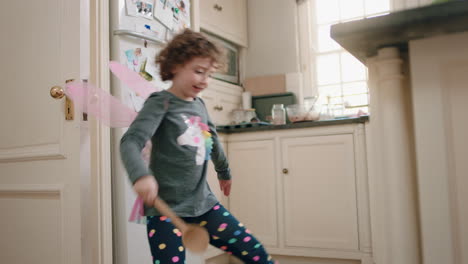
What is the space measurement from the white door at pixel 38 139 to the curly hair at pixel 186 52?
57 centimetres

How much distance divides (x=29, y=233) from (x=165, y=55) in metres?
1.04

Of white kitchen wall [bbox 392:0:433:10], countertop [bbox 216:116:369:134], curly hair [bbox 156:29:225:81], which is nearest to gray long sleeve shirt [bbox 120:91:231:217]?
curly hair [bbox 156:29:225:81]

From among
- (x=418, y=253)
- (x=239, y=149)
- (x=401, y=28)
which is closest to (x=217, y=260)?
(x=239, y=149)

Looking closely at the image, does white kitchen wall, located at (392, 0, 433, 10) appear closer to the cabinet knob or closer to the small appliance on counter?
the small appliance on counter

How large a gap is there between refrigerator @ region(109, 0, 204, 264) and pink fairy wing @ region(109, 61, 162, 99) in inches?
8.2

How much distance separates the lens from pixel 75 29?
1757 millimetres

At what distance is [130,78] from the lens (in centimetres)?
170

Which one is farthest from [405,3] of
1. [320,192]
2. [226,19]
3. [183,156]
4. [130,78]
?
[183,156]

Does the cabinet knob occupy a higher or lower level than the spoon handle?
higher

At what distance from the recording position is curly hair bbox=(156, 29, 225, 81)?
1276mm

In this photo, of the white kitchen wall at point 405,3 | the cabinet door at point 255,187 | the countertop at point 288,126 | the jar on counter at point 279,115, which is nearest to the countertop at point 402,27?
the countertop at point 288,126

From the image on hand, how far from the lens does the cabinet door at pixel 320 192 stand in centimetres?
264

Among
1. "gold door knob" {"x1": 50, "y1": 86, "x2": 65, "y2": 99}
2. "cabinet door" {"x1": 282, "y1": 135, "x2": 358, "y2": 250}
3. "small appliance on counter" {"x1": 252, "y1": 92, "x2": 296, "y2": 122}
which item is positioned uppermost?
"small appliance on counter" {"x1": 252, "y1": 92, "x2": 296, "y2": 122}

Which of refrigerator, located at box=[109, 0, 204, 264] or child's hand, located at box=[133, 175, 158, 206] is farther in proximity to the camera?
refrigerator, located at box=[109, 0, 204, 264]
